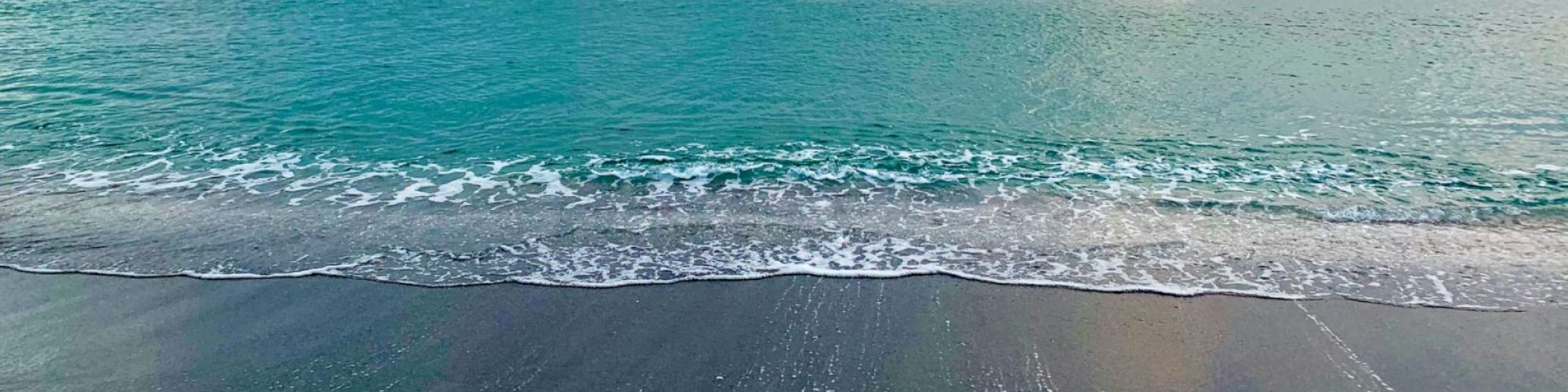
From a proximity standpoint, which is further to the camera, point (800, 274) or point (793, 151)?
point (793, 151)

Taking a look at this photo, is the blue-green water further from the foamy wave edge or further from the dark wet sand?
the dark wet sand

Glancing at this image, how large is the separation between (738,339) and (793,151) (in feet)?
14.2

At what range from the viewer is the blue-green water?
6172 millimetres

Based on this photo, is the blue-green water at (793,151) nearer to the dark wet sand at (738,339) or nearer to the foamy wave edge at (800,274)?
the foamy wave edge at (800,274)

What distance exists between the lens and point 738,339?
4902mm

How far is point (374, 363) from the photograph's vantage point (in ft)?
15.1

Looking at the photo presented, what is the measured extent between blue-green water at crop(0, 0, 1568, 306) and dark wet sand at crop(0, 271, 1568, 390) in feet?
0.98

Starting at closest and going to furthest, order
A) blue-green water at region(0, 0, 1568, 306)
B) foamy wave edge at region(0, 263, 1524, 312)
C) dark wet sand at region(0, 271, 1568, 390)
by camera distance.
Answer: dark wet sand at region(0, 271, 1568, 390)
foamy wave edge at region(0, 263, 1524, 312)
blue-green water at region(0, 0, 1568, 306)

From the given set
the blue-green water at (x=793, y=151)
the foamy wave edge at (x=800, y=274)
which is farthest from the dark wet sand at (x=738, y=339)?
the blue-green water at (x=793, y=151)

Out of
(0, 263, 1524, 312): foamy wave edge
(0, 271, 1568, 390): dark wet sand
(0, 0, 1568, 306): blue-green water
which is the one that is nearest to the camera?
(0, 271, 1568, 390): dark wet sand

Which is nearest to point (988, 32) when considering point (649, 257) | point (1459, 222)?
point (1459, 222)

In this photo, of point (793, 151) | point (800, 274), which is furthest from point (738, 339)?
point (793, 151)

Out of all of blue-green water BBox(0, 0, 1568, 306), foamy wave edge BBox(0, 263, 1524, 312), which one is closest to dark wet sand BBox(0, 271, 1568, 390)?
foamy wave edge BBox(0, 263, 1524, 312)

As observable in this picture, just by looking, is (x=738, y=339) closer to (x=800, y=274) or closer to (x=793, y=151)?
(x=800, y=274)
